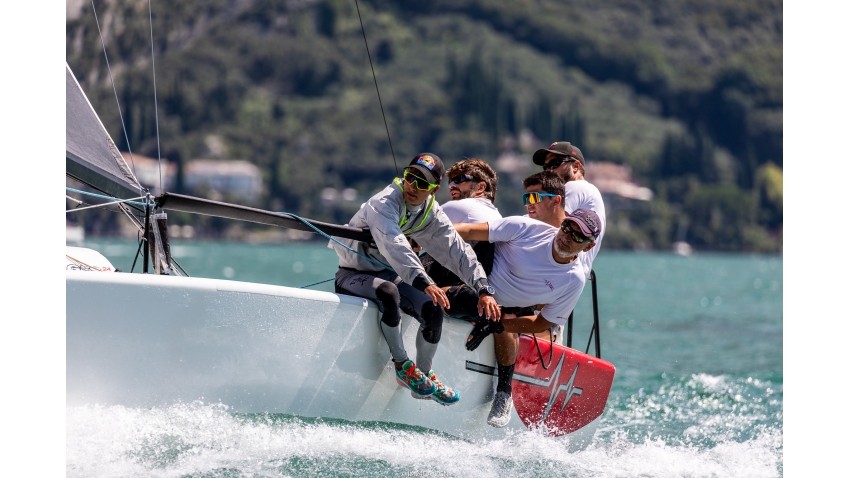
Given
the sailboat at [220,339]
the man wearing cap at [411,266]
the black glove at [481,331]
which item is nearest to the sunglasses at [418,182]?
the man wearing cap at [411,266]

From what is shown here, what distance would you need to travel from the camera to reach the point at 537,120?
110m

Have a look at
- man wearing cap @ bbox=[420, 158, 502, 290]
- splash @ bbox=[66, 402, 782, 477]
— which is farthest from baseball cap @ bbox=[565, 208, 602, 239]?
splash @ bbox=[66, 402, 782, 477]

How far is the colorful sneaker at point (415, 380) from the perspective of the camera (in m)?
4.36

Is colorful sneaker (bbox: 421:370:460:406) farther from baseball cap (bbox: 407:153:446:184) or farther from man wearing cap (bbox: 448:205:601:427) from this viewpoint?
baseball cap (bbox: 407:153:446:184)

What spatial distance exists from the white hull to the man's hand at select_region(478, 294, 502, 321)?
363 mm

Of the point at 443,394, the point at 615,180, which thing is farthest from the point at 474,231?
the point at 615,180

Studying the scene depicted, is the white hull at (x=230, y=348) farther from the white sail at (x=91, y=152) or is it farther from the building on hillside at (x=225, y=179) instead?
the building on hillside at (x=225, y=179)

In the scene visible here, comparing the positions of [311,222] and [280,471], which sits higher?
[311,222]

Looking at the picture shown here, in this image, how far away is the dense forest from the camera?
98938 mm

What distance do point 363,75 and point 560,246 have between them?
11874cm
